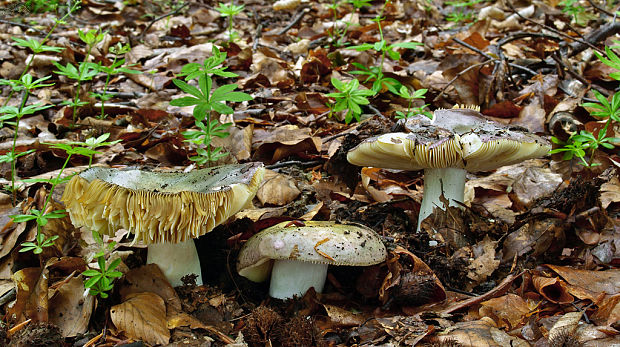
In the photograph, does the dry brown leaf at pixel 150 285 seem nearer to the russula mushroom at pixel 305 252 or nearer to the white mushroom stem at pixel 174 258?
the white mushroom stem at pixel 174 258

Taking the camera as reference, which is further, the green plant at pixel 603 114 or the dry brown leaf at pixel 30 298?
the green plant at pixel 603 114

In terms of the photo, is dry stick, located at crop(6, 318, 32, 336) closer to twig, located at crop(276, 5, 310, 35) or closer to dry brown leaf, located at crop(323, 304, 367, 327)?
dry brown leaf, located at crop(323, 304, 367, 327)

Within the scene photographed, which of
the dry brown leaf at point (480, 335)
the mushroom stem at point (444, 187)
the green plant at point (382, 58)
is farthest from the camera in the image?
the green plant at point (382, 58)

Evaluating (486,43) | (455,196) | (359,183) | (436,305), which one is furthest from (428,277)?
(486,43)

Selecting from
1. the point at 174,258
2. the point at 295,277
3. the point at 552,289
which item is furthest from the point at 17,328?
the point at 552,289

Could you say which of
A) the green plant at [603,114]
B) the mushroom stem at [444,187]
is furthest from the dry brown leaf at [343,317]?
the green plant at [603,114]

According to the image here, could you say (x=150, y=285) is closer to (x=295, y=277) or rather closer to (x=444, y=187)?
(x=295, y=277)
